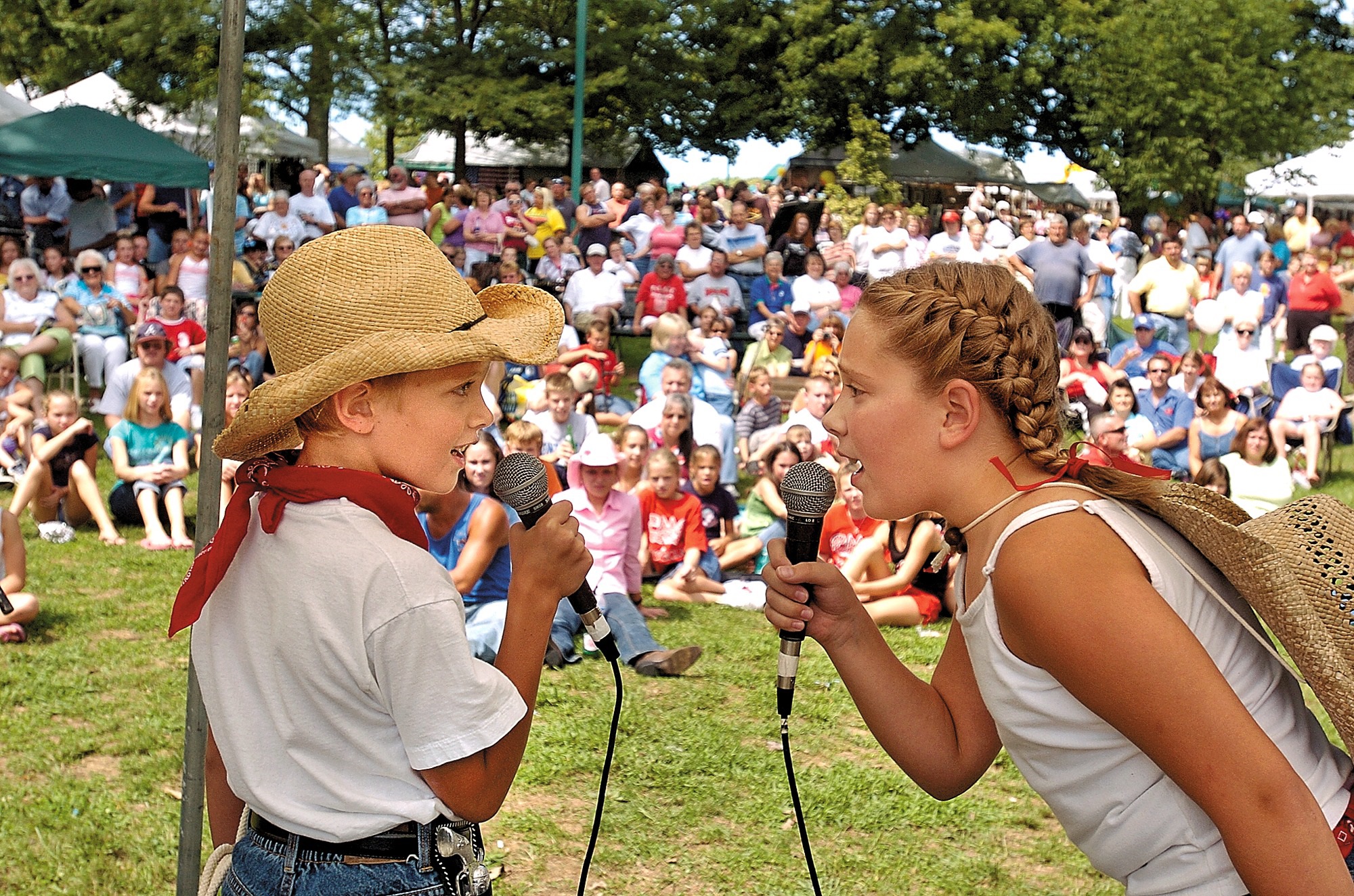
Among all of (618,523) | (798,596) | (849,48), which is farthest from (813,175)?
(798,596)

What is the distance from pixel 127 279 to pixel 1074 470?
525 inches

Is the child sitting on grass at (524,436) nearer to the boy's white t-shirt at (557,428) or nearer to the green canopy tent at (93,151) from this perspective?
the boy's white t-shirt at (557,428)

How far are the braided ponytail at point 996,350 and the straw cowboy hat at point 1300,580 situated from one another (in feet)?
0.33

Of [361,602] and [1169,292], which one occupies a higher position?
[361,602]

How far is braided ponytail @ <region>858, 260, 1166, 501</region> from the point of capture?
6.37ft

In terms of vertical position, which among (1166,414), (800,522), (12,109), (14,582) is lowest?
(14,582)

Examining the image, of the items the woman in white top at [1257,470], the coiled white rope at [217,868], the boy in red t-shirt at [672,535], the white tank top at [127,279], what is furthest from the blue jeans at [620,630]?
the white tank top at [127,279]

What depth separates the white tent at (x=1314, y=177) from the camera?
28922mm

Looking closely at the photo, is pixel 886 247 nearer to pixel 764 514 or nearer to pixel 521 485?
pixel 764 514

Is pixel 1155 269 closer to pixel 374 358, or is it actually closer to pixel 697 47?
pixel 374 358

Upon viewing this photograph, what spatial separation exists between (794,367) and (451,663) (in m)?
11.5

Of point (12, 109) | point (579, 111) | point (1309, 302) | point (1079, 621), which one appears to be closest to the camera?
point (1079, 621)

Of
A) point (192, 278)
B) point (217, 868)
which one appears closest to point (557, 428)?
point (192, 278)

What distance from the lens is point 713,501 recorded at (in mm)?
9109
